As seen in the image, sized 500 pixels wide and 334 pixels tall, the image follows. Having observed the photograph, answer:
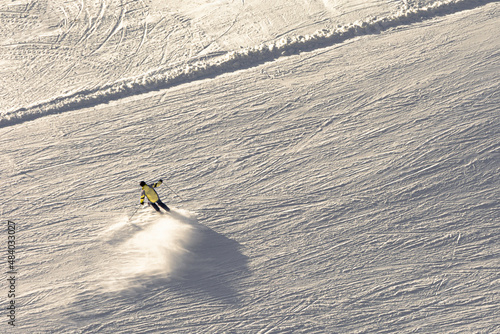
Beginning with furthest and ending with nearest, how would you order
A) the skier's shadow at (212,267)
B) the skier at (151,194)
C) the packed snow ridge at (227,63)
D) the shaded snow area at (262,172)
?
the packed snow ridge at (227,63), the skier's shadow at (212,267), the shaded snow area at (262,172), the skier at (151,194)

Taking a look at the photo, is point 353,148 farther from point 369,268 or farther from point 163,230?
point 163,230

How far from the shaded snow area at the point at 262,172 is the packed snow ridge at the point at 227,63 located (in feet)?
0.15

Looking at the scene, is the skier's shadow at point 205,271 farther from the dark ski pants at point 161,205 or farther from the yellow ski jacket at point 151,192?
the yellow ski jacket at point 151,192

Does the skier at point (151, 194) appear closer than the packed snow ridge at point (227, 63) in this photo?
Yes

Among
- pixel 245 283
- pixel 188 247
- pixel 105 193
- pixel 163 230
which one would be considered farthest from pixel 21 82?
pixel 245 283

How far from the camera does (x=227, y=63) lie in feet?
Answer: 29.0

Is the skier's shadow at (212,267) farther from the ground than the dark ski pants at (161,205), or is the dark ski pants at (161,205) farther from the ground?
the dark ski pants at (161,205)

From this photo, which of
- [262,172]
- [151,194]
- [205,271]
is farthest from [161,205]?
[262,172]

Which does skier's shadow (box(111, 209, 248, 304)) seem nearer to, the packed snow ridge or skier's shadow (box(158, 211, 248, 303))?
skier's shadow (box(158, 211, 248, 303))

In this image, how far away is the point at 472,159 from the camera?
7.91 metres

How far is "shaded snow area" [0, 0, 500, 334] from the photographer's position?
24.3ft

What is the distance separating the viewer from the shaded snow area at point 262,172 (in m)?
7.41

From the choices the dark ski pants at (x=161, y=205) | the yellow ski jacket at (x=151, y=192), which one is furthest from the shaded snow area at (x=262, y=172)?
the yellow ski jacket at (x=151, y=192)

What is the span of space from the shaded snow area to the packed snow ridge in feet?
0.15
